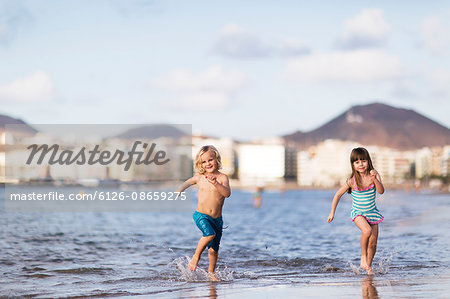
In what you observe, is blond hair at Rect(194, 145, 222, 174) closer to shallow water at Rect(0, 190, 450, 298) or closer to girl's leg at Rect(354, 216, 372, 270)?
shallow water at Rect(0, 190, 450, 298)

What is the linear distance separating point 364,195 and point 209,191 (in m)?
1.87

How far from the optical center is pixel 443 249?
11.3 metres

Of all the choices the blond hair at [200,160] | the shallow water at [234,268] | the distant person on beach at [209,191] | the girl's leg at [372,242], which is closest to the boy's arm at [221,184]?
the distant person on beach at [209,191]

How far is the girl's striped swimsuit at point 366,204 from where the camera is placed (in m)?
7.73

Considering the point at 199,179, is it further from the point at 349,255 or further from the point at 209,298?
the point at 349,255

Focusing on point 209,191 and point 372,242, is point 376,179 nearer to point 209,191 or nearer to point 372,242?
point 372,242

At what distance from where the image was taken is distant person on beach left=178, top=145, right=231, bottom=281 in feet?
23.2

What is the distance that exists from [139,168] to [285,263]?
13840 centimetres

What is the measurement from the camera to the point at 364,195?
7758 millimetres

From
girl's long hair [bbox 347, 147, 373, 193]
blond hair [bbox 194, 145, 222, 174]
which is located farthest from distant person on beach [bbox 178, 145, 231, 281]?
girl's long hair [bbox 347, 147, 373, 193]

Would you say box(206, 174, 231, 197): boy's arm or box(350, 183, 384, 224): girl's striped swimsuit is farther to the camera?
box(350, 183, 384, 224): girl's striped swimsuit

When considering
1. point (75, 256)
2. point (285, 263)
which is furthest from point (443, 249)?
point (75, 256)

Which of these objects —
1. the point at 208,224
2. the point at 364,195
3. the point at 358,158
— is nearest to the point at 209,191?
the point at 208,224

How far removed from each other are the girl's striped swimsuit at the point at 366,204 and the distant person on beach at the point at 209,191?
163cm
